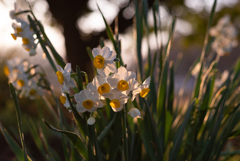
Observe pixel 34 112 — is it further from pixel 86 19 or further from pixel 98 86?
pixel 98 86

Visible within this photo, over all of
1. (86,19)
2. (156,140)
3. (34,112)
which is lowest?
(156,140)

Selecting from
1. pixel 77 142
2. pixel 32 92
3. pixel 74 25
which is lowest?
pixel 77 142

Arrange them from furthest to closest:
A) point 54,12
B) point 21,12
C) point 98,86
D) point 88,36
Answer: point 88,36
point 54,12
point 21,12
point 98,86

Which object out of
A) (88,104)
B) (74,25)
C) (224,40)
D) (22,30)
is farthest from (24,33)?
(74,25)

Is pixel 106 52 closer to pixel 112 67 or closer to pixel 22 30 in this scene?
pixel 112 67

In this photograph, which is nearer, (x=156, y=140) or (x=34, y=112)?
(x=156, y=140)

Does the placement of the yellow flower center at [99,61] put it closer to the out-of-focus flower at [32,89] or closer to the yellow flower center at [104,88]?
the yellow flower center at [104,88]

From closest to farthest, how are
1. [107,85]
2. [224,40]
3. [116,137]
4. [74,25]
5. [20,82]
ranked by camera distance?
[107,85] < [116,137] < [20,82] < [224,40] < [74,25]

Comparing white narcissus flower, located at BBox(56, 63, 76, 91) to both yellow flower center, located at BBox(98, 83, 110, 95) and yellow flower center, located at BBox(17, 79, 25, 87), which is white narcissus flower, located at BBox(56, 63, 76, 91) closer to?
yellow flower center, located at BBox(98, 83, 110, 95)

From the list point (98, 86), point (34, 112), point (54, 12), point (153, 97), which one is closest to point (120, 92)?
point (98, 86)
